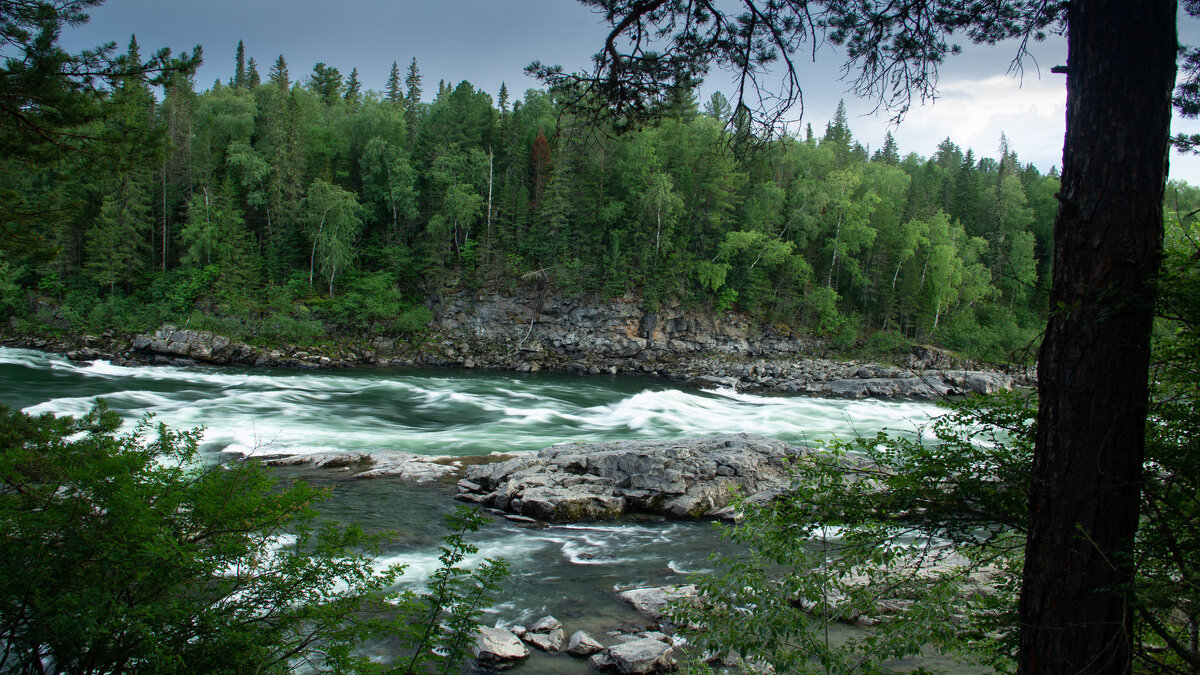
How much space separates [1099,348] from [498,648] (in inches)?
216

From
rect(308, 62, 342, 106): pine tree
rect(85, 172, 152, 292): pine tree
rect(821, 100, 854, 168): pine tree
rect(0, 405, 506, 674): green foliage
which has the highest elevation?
rect(308, 62, 342, 106): pine tree

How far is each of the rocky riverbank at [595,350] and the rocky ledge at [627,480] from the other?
16.9 meters

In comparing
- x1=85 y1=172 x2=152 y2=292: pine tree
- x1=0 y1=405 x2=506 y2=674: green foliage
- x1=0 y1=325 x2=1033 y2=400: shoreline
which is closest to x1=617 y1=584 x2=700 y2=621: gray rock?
x1=0 y1=405 x2=506 y2=674: green foliage

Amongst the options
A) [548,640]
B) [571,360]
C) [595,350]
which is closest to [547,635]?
[548,640]

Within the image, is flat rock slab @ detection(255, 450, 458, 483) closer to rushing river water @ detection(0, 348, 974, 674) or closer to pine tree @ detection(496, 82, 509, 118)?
rushing river water @ detection(0, 348, 974, 674)

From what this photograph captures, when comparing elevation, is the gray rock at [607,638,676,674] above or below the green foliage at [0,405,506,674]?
below

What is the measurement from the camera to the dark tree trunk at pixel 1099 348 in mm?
2736

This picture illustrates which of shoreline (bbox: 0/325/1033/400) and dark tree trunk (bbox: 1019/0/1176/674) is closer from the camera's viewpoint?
dark tree trunk (bbox: 1019/0/1176/674)

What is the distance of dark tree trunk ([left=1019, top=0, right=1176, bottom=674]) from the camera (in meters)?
2.74

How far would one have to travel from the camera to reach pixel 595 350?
3469 centimetres

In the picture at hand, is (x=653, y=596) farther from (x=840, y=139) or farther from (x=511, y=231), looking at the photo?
(x=840, y=139)

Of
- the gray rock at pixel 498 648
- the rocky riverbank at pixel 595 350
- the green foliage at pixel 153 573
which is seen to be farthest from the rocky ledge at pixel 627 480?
the rocky riverbank at pixel 595 350

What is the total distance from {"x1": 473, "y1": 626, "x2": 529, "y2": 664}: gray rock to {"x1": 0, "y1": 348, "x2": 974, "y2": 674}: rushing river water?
25cm

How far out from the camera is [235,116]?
151ft
